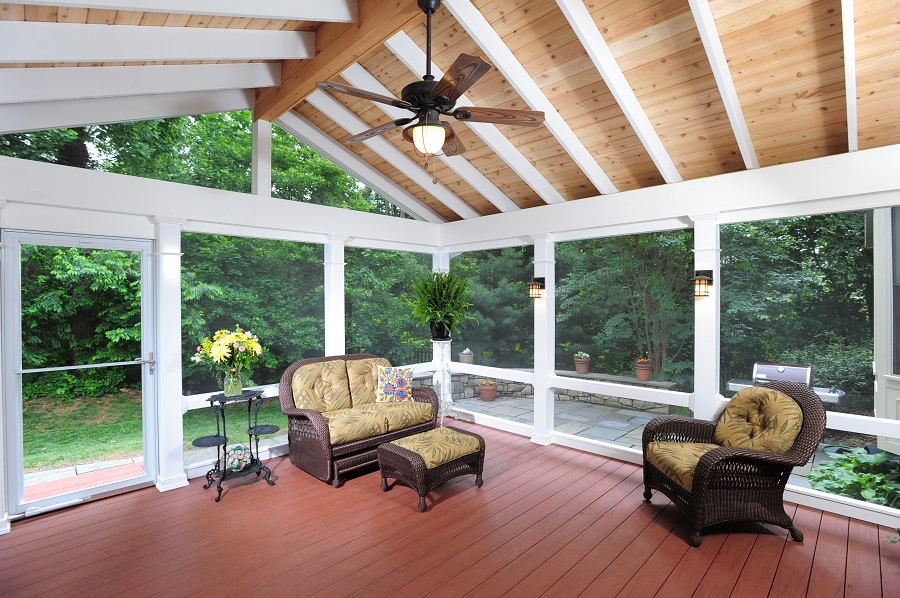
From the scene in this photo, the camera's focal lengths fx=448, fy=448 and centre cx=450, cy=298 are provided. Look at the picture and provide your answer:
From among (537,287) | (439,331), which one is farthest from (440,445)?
(537,287)

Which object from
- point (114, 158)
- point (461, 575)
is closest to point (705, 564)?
point (461, 575)

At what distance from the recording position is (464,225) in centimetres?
626

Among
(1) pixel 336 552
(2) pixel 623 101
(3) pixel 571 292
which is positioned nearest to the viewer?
(1) pixel 336 552

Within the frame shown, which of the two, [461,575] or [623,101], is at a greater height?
[623,101]

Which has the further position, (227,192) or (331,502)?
(227,192)

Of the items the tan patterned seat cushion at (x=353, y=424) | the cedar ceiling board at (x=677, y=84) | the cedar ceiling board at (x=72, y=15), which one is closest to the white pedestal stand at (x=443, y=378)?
the tan patterned seat cushion at (x=353, y=424)

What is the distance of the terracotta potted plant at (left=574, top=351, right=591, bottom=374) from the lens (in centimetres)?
562

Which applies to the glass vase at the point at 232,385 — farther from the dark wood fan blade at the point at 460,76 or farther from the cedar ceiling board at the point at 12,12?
the dark wood fan blade at the point at 460,76

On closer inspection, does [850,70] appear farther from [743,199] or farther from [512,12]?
[512,12]

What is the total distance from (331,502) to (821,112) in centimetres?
486

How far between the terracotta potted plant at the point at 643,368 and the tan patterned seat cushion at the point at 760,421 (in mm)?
1413

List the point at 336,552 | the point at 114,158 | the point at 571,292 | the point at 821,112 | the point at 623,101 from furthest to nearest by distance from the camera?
the point at 571,292 → the point at 114,158 → the point at 623,101 → the point at 821,112 → the point at 336,552

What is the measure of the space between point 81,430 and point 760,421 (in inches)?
215

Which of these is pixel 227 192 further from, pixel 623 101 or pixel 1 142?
pixel 623 101
